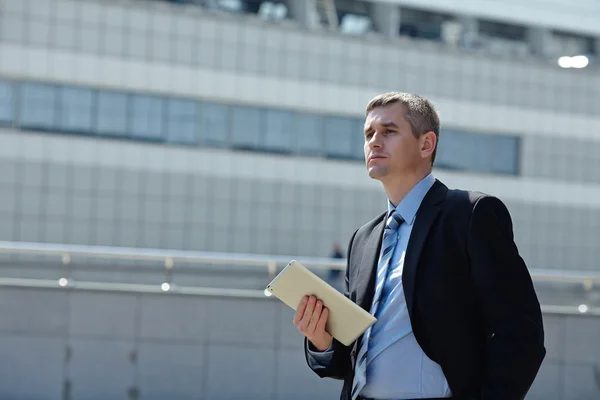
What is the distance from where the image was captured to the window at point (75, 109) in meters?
29.2

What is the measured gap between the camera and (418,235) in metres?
3.22

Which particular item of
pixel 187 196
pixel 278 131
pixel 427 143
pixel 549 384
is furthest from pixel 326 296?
pixel 278 131

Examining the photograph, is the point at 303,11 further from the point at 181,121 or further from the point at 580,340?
the point at 580,340

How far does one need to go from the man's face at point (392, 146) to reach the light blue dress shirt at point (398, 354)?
119 millimetres

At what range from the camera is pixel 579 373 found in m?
11.5

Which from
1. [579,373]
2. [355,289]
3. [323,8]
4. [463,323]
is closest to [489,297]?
[463,323]

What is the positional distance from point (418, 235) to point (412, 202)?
6.7 inches

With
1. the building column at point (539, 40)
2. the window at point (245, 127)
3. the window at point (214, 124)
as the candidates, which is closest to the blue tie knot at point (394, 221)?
the window at point (214, 124)

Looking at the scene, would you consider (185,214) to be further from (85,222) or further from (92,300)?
(92,300)

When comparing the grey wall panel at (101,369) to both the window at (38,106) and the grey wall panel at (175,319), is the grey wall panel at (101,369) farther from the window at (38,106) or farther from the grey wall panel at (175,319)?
the window at (38,106)

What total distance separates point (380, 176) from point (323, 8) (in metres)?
33.2

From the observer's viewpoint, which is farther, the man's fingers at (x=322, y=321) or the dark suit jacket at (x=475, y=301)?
the man's fingers at (x=322, y=321)

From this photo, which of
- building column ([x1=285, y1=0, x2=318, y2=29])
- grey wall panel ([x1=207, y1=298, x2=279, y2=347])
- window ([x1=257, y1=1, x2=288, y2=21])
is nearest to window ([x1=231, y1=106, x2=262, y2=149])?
building column ([x1=285, y1=0, x2=318, y2=29])

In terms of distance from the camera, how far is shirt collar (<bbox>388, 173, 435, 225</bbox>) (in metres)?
3.34
